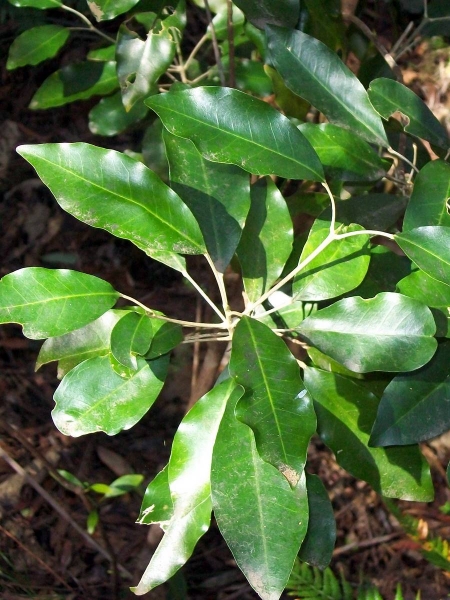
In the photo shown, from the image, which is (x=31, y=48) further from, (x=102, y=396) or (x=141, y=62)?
(x=102, y=396)

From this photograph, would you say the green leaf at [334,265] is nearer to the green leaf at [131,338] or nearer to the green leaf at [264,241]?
the green leaf at [264,241]

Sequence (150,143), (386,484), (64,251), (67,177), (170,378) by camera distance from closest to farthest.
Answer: (67,177), (386,484), (150,143), (170,378), (64,251)

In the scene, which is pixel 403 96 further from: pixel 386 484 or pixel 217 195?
pixel 386 484

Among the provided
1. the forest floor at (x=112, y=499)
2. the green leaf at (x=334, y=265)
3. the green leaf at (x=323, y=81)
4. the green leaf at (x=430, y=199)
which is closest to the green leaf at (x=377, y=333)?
the green leaf at (x=334, y=265)

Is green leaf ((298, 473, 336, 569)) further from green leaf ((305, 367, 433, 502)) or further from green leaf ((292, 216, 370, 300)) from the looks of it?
green leaf ((292, 216, 370, 300))

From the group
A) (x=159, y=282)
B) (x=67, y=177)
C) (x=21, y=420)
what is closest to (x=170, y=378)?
(x=159, y=282)
